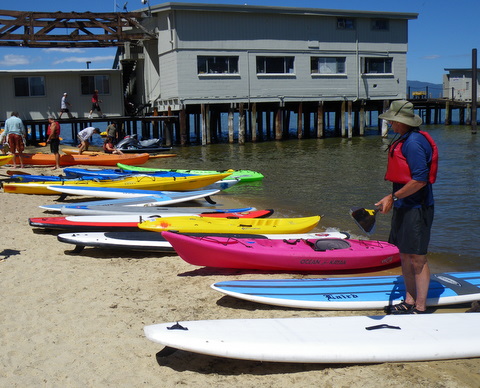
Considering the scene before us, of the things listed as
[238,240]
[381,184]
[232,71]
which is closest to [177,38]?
[232,71]

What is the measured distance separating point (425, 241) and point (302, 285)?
5.35 feet

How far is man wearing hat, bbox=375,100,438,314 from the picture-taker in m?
4.86

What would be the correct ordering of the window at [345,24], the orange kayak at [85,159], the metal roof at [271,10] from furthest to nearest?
1. the window at [345,24]
2. the metal roof at [271,10]
3. the orange kayak at [85,159]

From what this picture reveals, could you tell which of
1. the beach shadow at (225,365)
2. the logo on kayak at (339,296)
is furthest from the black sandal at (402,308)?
the beach shadow at (225,365)

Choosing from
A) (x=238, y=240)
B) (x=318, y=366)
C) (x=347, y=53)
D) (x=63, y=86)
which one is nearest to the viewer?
(x=318, y=366)

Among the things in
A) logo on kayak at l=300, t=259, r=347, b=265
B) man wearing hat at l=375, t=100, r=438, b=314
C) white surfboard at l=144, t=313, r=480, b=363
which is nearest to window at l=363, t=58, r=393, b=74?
logo on kayak at l=300, t=259, r=347, b=265

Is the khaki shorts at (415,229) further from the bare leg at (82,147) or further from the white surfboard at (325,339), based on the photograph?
the bare leg at (82,147)

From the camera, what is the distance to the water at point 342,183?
10453mm

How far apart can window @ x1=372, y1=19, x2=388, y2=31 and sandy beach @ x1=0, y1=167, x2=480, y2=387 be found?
94.7ft

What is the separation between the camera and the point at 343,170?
1997cm

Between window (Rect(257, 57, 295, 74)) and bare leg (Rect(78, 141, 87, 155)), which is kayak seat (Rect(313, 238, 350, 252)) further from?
window (Rect(257, 57, 295, 74))

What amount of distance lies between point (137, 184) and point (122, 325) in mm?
8499

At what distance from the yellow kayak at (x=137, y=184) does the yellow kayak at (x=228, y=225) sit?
4.92m

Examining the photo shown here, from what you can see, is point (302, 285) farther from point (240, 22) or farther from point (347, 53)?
point (347, 53)
